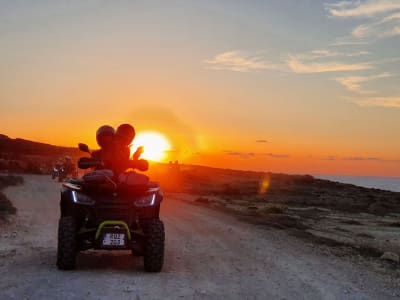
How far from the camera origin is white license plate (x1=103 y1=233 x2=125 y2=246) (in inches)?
367

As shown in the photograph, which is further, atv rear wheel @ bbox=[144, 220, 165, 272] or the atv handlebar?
the atv handlebar

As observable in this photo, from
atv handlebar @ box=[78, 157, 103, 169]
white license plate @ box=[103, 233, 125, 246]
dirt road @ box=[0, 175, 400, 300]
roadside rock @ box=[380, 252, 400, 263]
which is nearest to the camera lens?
dirt road @ box=[0, 175, 400, 300]

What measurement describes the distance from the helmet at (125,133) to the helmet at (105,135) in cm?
13

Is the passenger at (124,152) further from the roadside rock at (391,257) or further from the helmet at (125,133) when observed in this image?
the roadside rock at (391,257)

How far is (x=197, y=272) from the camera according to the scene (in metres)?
10.1

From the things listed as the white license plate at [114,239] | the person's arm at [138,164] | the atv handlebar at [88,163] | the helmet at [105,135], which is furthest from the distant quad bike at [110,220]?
the helmet at [105,135]

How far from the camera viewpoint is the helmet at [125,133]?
1039 centimetres

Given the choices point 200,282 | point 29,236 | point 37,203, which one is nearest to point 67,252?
point 200,282

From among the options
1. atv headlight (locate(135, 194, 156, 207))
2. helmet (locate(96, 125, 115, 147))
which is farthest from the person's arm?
atv headlight (locate(135, 194, 156, 207))

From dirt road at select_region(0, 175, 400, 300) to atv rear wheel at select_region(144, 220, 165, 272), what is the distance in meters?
0.20

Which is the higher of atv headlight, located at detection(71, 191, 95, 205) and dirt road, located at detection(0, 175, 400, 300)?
atv headlight, located at detection(71, 191, 95, 205)

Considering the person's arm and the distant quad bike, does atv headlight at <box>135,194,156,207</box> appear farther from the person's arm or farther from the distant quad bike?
the person's arm

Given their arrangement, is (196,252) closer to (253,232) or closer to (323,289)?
(323,289)

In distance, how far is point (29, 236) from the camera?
48.3 feet
